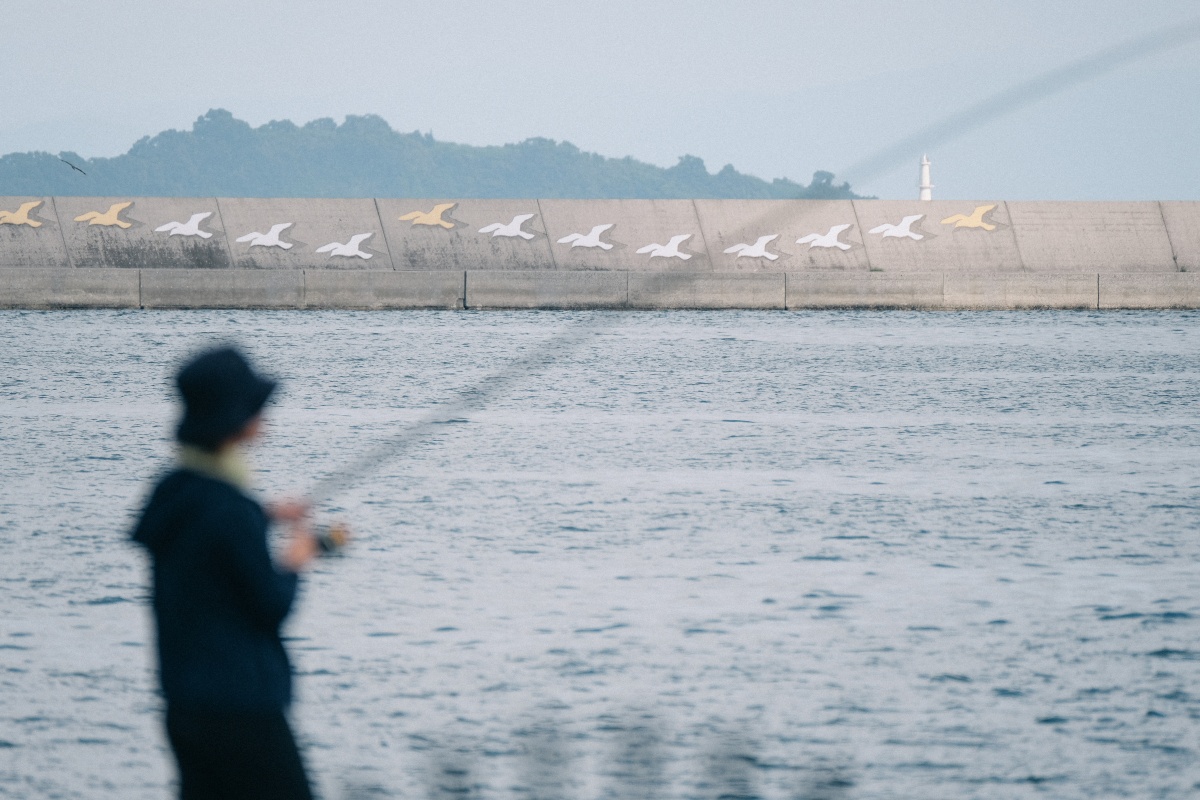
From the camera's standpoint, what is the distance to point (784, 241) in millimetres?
23641

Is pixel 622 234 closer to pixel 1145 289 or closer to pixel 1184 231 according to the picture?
pixel 1145 289

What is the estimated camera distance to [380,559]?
7371mm

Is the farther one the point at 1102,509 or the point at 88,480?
the point at 88,480

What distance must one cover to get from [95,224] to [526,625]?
18307 millimetres

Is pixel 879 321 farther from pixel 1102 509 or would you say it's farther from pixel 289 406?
pixel 1102 509

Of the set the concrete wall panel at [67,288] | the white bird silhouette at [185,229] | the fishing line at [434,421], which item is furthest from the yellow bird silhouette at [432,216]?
the fishing line at [434,421]

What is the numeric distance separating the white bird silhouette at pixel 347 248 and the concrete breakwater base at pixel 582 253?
2 centimetres

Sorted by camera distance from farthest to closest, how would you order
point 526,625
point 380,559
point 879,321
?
point 879,321 < point 380,559 < point 526,625

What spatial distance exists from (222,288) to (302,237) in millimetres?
1587

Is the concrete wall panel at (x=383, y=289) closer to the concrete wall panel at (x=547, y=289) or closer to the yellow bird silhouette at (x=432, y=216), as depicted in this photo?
the concrete wall panel at (x=547, y=289)

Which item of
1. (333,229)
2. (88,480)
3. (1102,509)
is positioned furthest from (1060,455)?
(333,229)

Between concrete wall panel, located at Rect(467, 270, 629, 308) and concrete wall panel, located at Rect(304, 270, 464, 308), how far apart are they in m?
0.28

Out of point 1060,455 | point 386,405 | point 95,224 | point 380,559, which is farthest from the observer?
point 95,224

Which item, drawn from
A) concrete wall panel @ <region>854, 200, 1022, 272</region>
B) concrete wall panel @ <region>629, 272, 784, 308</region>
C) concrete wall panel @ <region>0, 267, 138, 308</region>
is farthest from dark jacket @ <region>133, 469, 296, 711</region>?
concrete wall panel @ <region>854, 200, 1022, 272</region>
